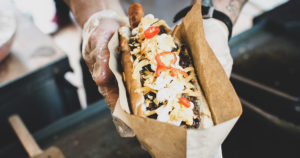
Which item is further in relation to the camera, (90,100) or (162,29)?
(90,100)

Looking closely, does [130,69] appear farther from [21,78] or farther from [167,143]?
[21,78]

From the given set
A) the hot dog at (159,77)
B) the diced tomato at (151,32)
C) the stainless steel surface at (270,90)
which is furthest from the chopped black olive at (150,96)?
the stainless steel surface at (270,90)

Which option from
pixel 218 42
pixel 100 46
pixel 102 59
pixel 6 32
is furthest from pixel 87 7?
pixel 218 42

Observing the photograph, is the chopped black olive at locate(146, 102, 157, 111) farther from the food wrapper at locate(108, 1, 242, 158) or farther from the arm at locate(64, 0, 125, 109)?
the arm at locate(64, 0, 125, 109)

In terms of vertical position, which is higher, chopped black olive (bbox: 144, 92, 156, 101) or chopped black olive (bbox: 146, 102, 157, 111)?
chopped black olive (bbox: 144, 92, 156, 101)

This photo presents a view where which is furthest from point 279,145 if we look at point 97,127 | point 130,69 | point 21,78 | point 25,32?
point 25,32

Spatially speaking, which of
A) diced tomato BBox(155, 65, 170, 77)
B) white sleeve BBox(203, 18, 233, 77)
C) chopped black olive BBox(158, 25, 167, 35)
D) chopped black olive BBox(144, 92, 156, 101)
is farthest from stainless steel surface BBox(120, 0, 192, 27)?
chopped black olive BBox(144, 92, 156, 101)

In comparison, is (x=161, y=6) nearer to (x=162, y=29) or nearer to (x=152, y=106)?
(x=162, y=29)
